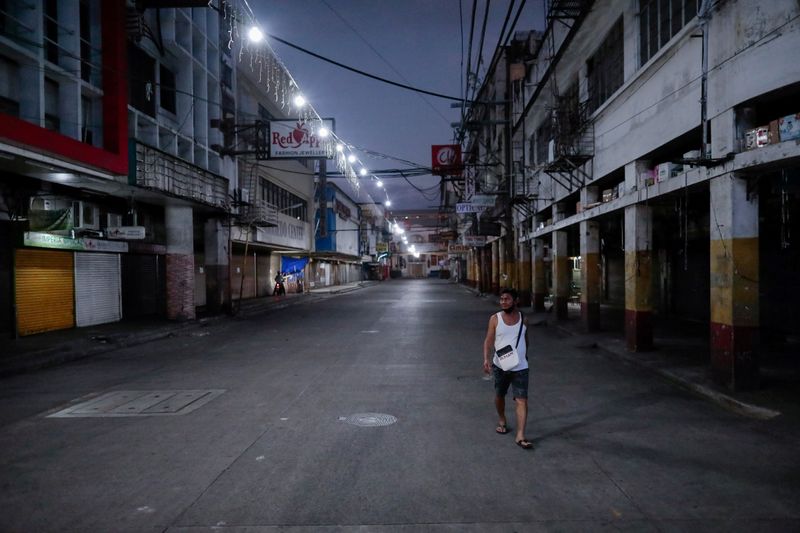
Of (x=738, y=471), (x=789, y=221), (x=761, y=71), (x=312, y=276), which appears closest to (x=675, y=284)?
(x=789, y=221)

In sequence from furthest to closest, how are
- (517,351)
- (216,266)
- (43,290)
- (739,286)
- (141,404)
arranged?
(216,266), (43,290), (739,286), (141,404), (517,351)

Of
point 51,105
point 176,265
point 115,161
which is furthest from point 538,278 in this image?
point 51,105

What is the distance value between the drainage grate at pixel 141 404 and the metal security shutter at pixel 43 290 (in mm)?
8425

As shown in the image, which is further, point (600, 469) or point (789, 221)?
point (789, 221)

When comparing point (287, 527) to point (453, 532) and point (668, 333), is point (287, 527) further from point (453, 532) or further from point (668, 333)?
point (668, 333)

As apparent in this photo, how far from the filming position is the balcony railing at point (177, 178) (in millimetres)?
16016

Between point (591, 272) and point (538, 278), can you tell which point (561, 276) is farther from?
point (538, 278)

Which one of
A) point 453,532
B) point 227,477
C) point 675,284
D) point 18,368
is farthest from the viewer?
point 675,284

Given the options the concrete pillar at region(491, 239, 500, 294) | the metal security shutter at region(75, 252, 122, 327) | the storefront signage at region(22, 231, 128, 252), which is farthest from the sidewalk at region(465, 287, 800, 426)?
the concrete pillar at region(491, 239, 500, 294)

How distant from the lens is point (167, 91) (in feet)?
66.6

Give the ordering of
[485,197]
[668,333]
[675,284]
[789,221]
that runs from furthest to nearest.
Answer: [485,197], [675,284], [668,333], [789,221]

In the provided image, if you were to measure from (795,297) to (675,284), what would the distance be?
594 centimetres

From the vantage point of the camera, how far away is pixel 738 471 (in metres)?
5.09

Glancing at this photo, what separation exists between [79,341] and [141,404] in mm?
7339
